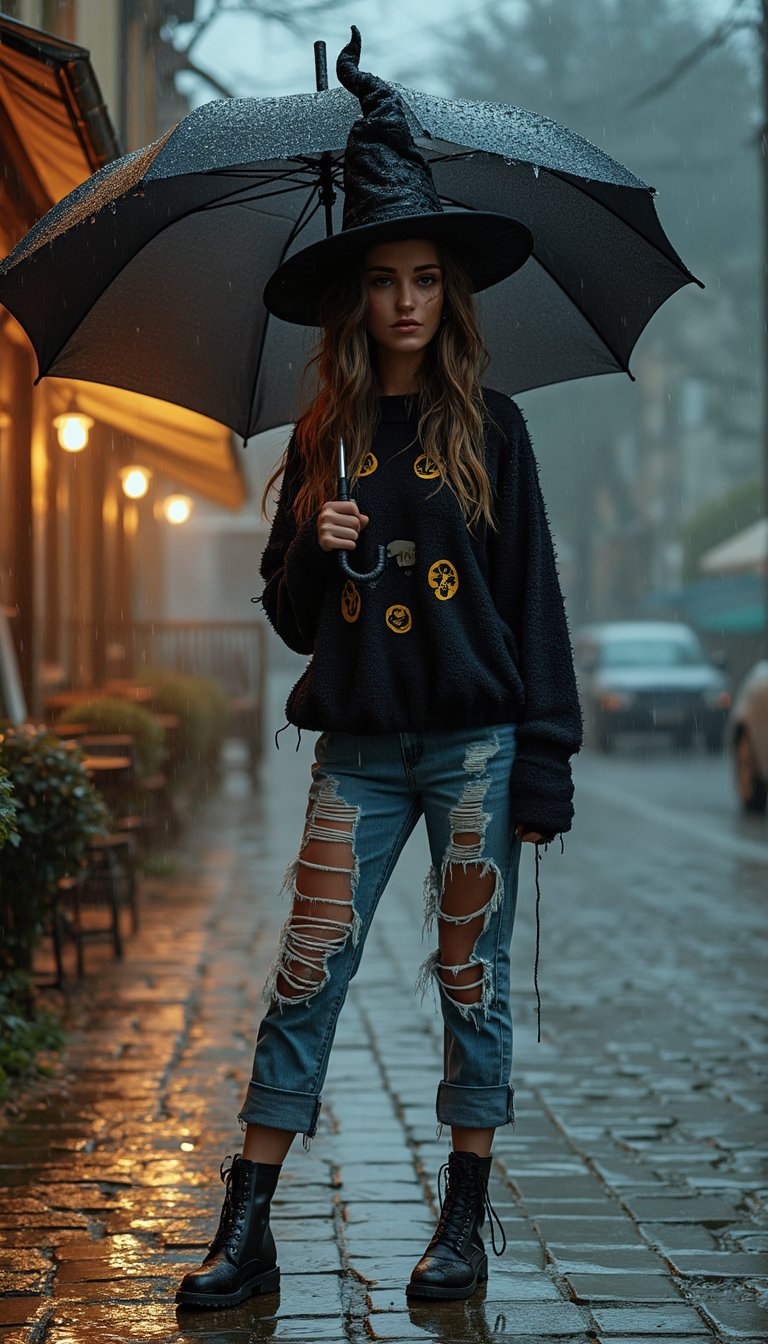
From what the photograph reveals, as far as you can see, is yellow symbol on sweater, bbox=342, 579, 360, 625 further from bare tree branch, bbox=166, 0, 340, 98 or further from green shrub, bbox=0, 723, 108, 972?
bare tree branch, bbox=166, 0, 340, 98

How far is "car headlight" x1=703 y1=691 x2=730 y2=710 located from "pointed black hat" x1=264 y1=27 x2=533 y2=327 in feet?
68.9

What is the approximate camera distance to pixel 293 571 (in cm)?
360

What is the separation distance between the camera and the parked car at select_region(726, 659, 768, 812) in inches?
571

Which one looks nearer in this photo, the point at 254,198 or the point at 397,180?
the point at 397,180

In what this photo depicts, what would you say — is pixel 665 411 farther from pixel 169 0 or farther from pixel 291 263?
pixel 291 263

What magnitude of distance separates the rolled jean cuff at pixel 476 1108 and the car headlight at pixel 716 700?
827 inches

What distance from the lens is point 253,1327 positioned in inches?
134

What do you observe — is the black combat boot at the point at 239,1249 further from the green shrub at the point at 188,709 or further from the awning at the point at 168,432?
the green shrub at the point at 188,709

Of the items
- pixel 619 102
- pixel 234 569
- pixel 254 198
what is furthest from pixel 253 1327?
pixel 619 102

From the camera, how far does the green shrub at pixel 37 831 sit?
19.4 feet

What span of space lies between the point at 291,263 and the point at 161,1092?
2737 millimetres

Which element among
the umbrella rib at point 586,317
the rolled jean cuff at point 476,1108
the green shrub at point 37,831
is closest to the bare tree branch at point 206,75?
the green shrub at point 37,831

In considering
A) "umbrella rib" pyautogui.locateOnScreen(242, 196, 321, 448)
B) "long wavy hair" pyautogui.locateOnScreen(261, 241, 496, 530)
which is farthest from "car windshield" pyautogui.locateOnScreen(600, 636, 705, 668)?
"long wavy hair" pyautogui.locateOnScreen(261, 241, 496, 530)

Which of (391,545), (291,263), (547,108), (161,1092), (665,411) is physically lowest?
(161,1092)
